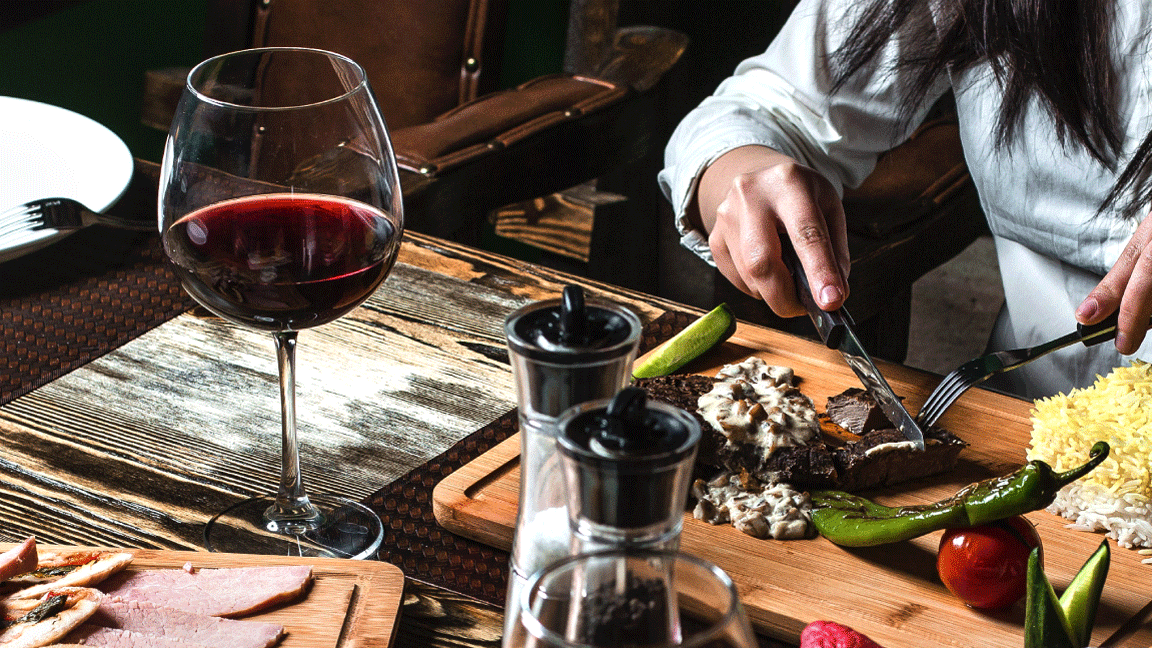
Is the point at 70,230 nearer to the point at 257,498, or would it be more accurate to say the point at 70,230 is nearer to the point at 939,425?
the point at 257,498

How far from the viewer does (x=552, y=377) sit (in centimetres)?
66

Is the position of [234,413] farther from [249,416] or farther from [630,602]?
[630,602]

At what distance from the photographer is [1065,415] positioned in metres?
1.11

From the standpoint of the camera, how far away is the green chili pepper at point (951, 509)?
3.05 ft

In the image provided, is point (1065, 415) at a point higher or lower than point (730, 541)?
higher

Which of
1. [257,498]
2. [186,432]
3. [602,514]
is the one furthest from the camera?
[186,432]

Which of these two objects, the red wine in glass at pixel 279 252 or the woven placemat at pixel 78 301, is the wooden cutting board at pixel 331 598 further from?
the woven placemat at pixel 78 301

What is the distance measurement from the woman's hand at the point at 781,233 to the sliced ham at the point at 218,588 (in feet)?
2.29

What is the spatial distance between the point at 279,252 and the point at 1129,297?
967 millimetres

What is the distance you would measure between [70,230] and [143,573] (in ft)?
2.10

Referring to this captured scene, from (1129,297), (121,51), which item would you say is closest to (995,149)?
(1129,297)

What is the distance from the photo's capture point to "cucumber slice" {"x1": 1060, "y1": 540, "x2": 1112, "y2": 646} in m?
0.80

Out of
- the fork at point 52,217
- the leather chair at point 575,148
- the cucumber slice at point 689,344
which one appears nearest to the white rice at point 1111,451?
the cucumber slice at point 689,344

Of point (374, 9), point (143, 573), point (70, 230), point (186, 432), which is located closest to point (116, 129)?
point (374, 9)
